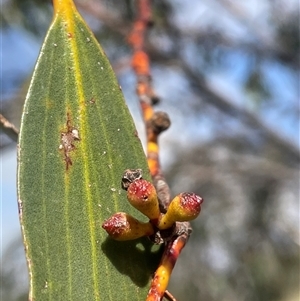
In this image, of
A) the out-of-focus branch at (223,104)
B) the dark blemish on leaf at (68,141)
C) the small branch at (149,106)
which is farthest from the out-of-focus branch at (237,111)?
the dark blemish on leaf at (68,141)

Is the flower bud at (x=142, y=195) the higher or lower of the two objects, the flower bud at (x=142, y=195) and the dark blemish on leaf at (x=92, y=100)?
the lower

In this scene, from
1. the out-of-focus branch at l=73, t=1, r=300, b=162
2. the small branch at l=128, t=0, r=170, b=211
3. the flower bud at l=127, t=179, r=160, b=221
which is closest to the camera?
the flower bud at l=127, t=179, r=160, b=221

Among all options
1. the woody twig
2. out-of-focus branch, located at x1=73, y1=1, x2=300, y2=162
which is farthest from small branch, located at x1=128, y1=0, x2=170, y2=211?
out-of-focus branch, located at x1=73, y1=1, x2=300, y2=162

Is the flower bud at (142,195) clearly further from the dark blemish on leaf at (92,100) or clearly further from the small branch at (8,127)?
the small branch at (8,127)

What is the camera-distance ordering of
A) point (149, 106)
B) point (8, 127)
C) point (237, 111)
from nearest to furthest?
point (8, 127) < point (149, 106) < point (237, 111)

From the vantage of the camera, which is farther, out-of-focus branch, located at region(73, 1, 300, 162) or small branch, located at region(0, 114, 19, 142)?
out-of-focus branch, located at region(73, 1, 300, 162)

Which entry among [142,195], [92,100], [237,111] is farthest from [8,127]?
[237,111]

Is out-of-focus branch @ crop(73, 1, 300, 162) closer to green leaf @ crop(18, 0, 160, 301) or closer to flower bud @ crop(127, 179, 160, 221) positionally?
green leaf @ crop(18, 0, 160, 301)

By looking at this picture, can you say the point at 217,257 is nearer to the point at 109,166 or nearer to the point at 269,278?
the point at 269,278

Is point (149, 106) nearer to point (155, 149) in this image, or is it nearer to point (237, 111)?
point (155, 149)
